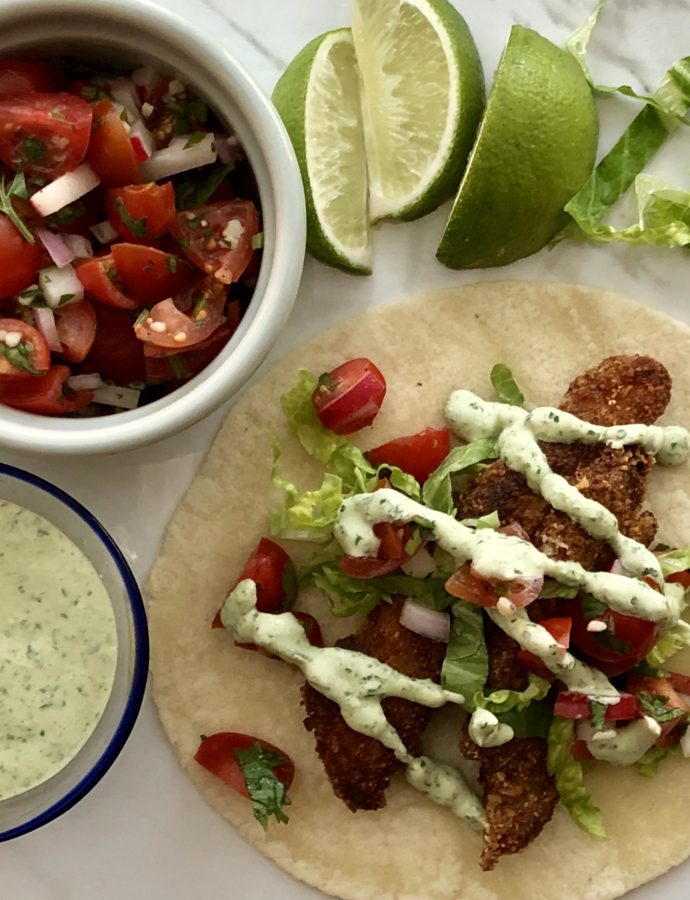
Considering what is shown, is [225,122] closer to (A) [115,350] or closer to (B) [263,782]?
(A) [115,350]

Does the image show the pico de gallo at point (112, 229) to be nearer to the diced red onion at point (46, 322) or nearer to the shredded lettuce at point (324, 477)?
the diced red onion at point (46, 322)

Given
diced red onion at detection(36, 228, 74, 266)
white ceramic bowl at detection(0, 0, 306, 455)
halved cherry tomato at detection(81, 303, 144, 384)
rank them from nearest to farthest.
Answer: white ceramic bowl at detection(0, 0, 306, 455) → diced red onion at detection(36, 228, 74, 266) → halved cherry tomato at detection(81, 303, 144, 384)

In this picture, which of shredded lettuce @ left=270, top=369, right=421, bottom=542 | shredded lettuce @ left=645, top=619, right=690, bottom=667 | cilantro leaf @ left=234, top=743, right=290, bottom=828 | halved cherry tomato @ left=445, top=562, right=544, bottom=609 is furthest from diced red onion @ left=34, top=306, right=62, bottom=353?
shredded lettuce @ left=645, top=619, right=690, bottom=667

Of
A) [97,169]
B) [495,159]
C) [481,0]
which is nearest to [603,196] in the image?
[495,159]

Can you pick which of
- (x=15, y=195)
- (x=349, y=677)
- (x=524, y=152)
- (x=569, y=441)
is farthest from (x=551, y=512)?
(x=15, y=195)

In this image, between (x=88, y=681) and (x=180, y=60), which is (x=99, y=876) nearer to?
(x=88, y=681)

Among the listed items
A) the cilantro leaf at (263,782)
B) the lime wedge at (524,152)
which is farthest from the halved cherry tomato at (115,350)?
the cilantro leaf at (263,782)

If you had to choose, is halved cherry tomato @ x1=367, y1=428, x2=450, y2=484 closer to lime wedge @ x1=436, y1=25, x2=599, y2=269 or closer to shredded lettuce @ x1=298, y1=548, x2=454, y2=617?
shredded lettuce @ x1=298, y1=548, x2=454, y2=617
